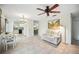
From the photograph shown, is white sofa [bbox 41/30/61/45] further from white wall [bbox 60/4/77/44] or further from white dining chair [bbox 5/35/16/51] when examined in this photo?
white dining chair [bbox 5/35/16/51]

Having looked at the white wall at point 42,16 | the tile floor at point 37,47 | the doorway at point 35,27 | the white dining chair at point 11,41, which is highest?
the white wall at point 42,16

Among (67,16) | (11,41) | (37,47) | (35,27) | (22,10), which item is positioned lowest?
(37,47)

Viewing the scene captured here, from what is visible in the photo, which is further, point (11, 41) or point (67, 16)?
point (11, 41)

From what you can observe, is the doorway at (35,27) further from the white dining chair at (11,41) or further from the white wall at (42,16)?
the white dining chair at (11,41)

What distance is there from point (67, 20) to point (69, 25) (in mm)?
115

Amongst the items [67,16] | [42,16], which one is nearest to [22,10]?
[42,16]

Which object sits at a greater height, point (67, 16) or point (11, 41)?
point (67, 16)

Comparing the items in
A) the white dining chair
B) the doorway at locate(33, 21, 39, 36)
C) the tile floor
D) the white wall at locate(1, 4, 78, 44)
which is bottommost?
the tile floor

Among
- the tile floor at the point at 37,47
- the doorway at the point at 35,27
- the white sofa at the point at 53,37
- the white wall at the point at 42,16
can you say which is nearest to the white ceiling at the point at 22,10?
the white wall at the point at 42,16

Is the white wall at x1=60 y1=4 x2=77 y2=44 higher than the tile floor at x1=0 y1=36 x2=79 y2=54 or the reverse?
higher

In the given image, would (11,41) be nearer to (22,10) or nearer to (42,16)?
(22,10)

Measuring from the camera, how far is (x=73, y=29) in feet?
8.43

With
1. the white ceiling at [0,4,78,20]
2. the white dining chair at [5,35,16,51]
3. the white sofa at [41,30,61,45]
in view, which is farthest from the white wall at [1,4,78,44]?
the white dining chair at [5,35,16,51]

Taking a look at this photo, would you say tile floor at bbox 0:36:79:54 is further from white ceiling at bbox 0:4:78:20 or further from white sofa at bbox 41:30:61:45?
white ceiling at bbox 0:4:78:20
